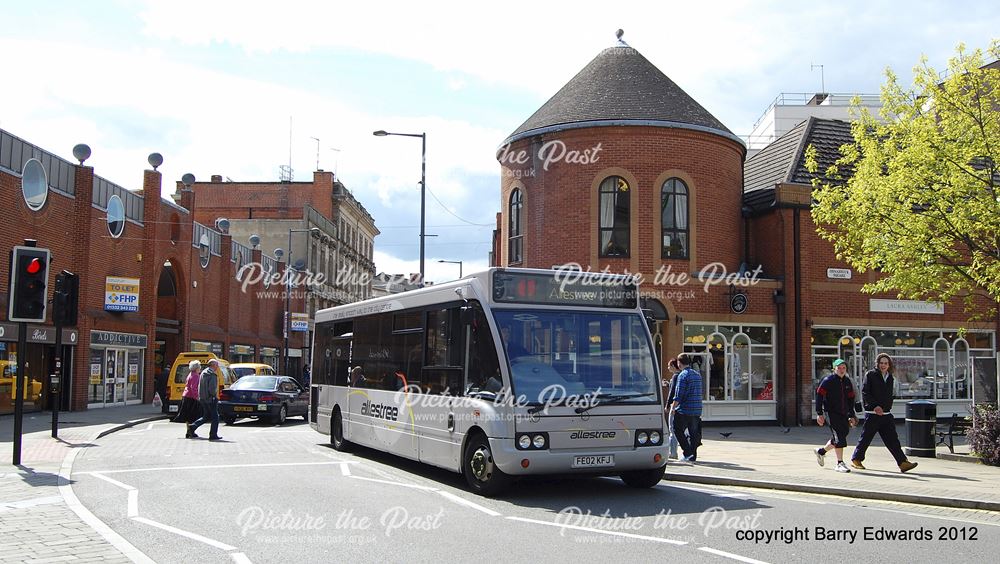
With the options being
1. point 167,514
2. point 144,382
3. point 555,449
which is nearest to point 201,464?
point 167,514

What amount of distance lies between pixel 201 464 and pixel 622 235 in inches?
520

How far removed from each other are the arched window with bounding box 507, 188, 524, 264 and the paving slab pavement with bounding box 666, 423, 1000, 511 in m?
9.19

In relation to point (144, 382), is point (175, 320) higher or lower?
higher

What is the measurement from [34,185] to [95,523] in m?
21.5

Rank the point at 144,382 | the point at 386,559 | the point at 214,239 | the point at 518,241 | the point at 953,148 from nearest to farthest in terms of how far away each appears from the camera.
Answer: the point at 386,559 → the point at 953,148 → the point at 518,241 → the point at 144,382 → the point at 214,239

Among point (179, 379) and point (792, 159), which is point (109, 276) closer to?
point (179, 379)

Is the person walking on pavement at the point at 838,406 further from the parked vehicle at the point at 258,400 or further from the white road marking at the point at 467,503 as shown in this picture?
the parked vehicle at the point at 258,400

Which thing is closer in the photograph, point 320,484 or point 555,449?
point 555,449

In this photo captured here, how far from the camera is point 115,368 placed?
3158 centimetres

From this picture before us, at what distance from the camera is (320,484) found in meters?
11.7

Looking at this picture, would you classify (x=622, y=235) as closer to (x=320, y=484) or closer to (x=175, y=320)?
(x=320, y=484)

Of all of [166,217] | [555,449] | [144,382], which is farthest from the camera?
[166,217]

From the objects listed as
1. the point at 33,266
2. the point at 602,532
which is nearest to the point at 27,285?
the point at 33,266

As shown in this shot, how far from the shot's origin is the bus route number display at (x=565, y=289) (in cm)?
1119
